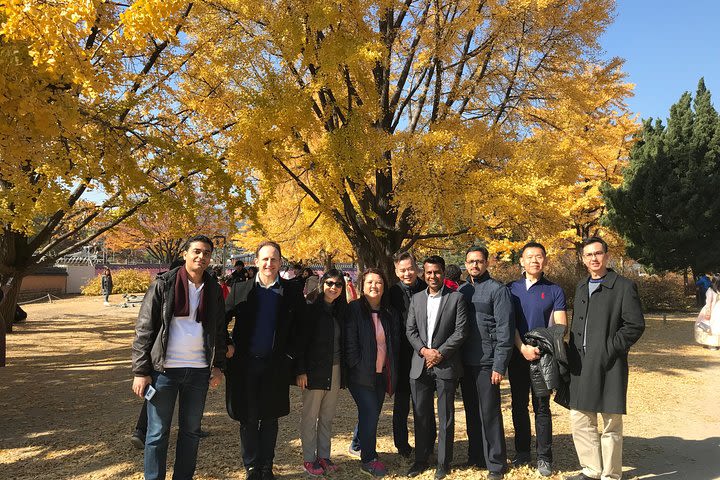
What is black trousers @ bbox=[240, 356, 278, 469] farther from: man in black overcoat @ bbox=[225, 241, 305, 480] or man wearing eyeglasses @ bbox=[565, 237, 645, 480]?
man wearing eyeglasses @ bbox=[565, 237, 645, 480]

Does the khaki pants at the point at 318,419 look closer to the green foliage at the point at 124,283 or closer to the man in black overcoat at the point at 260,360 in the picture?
the man in black overcoat at the point at 260,360

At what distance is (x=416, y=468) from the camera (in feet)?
12.2

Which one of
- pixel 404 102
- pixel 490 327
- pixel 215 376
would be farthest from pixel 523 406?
pixel 404 102

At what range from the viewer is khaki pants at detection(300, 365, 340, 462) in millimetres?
3707

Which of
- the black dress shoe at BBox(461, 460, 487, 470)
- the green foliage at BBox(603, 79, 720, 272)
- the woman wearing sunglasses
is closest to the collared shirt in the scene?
the woman wearing sunglasses

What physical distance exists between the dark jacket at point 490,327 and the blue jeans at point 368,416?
0.76 meters

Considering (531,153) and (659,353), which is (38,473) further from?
(659,353)

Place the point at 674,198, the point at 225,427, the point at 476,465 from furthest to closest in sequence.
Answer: the point at 674,198, the point at 225,427, the point at 476,465

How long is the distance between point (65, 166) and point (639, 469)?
6.72 meters

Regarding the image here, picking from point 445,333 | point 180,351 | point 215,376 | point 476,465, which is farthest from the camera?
point 476,465

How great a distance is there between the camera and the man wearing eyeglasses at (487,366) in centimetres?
362

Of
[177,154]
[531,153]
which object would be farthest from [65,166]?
[531,153]

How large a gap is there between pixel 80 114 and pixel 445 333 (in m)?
4.53

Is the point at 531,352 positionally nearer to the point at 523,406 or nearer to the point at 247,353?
the point at 523,406
